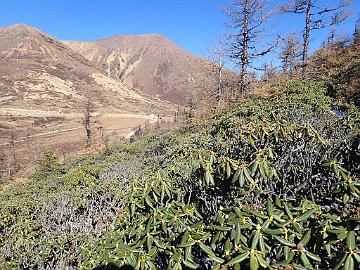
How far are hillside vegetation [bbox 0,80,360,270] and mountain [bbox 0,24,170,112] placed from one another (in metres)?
102

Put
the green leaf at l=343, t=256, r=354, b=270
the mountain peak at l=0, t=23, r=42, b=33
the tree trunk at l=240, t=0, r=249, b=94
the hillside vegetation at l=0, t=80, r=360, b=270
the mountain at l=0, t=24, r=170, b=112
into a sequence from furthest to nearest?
the mountain peak at l=0, t=23, r=42, b=33 < the mountain at l=0, t=24, r=170, b=112 < the tree trunk at l=240, t=0, r=249, b=94 < the hillside vegetation at l=0, t=80, r=360, b=270 < the green leaf at l=343, t=256, r=354, b=270

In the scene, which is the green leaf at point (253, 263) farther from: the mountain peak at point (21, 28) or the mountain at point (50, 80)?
the mountain peak at point (21, 28)

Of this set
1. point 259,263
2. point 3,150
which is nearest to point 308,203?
point 259,263

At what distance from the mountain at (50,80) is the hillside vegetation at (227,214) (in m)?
102

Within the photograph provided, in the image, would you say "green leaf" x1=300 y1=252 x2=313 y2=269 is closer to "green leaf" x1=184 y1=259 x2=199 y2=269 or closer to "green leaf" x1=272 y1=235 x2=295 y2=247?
"green leaf" x1=272 y1=235 x2=295 y2=247

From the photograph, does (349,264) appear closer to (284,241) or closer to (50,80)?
(284,241)

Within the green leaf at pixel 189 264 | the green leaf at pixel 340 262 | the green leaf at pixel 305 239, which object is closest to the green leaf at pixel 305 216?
the green leaf at pixel 305 239

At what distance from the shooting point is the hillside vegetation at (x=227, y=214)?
1.80 m

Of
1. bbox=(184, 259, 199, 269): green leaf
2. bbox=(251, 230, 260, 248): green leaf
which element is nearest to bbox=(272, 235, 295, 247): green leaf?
bbox=(251, 230, 260, 248): green leaf

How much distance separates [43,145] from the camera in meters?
56.0

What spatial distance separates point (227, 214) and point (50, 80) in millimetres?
135996

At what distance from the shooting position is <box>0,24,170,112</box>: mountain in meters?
110

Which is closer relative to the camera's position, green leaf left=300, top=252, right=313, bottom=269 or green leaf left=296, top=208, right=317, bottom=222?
green leaf left=300, top=252, right=313, bottom=269

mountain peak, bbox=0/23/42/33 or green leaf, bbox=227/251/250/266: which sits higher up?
mountain peak, bbox=0/23/42/33
